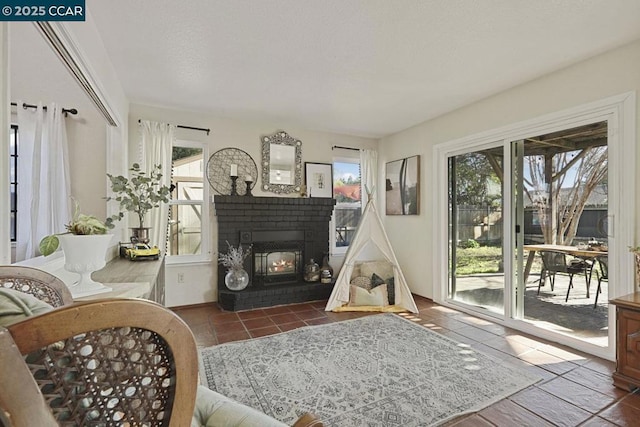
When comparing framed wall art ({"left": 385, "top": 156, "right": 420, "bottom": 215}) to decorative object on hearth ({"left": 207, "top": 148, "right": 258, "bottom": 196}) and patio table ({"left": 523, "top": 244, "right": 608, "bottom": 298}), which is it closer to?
patio table ({"left": 523, "top": 244, "right": 608, "bottom": 298})

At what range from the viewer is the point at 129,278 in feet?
5.84

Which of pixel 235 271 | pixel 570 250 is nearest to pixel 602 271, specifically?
pixel 570 250

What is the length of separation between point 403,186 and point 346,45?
2.59m

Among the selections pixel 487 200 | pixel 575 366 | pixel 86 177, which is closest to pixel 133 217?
pixel 86 177

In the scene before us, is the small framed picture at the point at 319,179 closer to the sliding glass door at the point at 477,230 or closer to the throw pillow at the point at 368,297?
the throw pillow at the point at 368,297

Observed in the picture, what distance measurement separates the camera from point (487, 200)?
3418 millimetres

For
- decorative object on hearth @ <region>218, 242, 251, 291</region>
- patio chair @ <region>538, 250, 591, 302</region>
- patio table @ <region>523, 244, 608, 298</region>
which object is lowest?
decorative object on hearth @ <region>218, 242, 251, 291</region>

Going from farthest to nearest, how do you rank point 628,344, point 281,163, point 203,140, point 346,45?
1. point 281,163
2. point 203,140
3. point 346,45
4. point 628,344

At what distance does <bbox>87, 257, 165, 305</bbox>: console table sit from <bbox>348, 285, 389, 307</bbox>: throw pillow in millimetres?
2233

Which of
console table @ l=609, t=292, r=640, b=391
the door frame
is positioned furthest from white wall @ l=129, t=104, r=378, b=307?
console table @ l=609, t=292, r=640, b=391

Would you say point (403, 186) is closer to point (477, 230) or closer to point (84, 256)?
point (477, 230)

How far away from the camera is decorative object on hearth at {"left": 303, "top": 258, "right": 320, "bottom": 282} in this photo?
13.7ft

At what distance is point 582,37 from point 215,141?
11.9 feet

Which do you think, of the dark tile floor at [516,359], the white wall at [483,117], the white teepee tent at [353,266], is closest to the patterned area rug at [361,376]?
the dark tile floor at [516,359]
